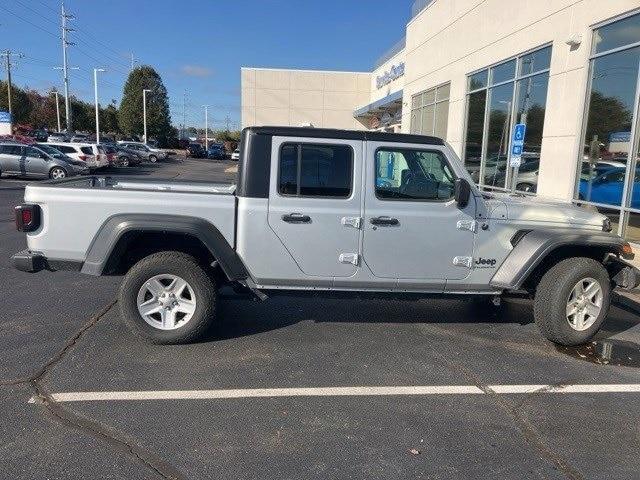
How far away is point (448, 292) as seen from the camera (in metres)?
4.95

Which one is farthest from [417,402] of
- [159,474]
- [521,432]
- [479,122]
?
[479,122]

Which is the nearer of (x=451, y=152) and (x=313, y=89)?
(x=451, y=152)

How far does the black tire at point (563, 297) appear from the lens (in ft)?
16.0

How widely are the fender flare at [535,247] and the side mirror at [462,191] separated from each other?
0.72 m

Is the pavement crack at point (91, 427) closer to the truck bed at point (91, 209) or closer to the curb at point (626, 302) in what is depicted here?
the truck bed at point (91, 209)

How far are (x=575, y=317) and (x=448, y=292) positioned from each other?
4.10 ft

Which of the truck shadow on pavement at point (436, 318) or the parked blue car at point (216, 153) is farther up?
the parked blue car at point (216, 153)

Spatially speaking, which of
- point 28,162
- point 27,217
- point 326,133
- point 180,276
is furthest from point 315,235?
point 28,162

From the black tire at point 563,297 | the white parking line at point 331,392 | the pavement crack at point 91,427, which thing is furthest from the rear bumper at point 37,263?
the black tire at point 563,297

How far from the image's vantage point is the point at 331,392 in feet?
12.9

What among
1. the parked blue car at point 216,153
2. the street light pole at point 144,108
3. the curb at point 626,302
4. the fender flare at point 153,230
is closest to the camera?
the fender flare at point 153,230

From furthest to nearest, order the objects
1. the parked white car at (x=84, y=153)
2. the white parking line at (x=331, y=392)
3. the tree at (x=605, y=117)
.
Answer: the parked white car at (x=84, y=153) → the tree at (x=605, y=117) → the white parking line at (x=331, y=392)

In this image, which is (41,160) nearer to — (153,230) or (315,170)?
(153,230)

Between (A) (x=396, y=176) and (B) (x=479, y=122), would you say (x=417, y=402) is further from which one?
(B) (x=479, y=122)
